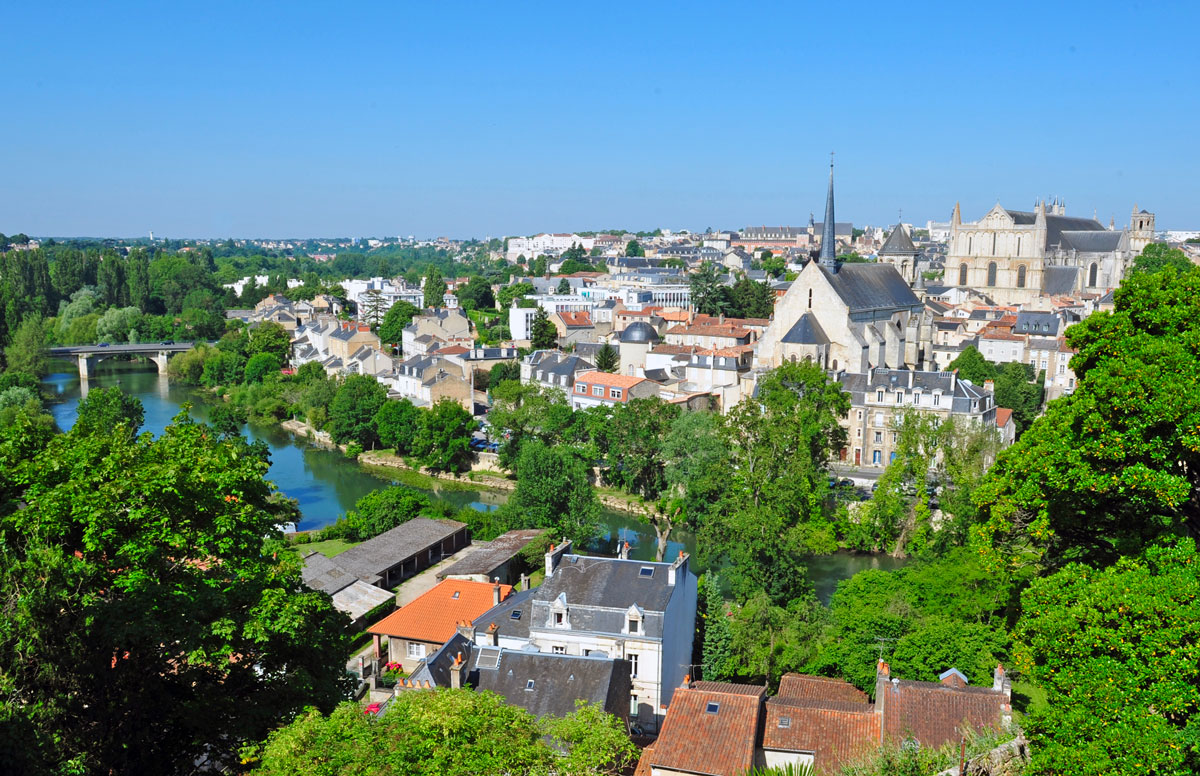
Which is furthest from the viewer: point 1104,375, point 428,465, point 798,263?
point 798,263

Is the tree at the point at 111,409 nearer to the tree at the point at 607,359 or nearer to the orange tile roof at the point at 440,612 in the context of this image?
the orange tile roof at the point at 440,612

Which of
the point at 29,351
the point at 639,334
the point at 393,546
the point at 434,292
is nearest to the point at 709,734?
the point at 393,546

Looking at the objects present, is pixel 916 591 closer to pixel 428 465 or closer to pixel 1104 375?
pixel 1104 375

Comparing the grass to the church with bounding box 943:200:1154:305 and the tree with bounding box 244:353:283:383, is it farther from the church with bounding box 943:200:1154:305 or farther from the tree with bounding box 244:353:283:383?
the church with bounding box 943:200:1154:305

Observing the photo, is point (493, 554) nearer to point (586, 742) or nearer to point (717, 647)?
point (717, 647)

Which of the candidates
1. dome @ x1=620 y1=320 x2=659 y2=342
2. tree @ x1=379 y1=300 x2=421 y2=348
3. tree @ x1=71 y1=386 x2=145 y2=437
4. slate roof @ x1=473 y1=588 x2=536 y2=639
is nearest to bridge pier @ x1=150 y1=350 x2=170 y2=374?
tree @ x1=379 y1=300 x2=421 y2=348

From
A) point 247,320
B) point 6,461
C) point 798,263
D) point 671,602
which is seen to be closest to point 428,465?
point 671,602

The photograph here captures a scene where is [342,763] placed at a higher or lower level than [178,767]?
higher

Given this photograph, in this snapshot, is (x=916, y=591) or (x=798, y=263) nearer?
(x=916, y=591)
